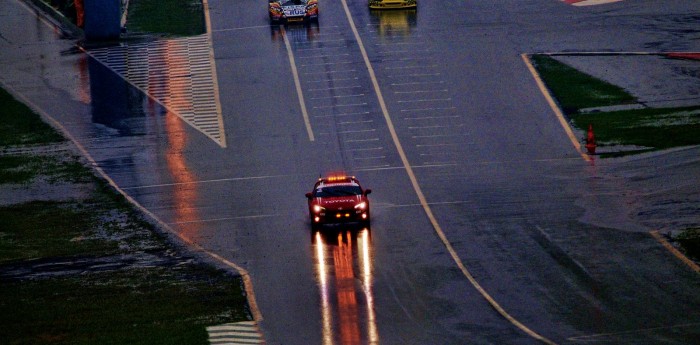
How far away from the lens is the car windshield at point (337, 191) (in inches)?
1928

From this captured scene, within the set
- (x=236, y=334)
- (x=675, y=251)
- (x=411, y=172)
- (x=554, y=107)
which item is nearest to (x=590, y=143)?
(x=554, y=107)

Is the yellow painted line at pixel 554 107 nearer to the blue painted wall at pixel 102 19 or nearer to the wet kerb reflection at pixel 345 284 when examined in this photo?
the wet kerb reflection at pixel 345 284

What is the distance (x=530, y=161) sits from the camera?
57.7m

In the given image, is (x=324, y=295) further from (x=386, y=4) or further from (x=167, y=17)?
(x=167, y=17)

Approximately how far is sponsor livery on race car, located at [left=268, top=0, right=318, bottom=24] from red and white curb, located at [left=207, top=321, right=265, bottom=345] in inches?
1886

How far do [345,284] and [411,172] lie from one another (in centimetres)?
1662

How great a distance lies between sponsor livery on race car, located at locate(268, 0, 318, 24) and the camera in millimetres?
83375

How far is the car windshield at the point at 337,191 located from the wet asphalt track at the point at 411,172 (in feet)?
4.10

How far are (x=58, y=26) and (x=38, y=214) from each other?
3780cm

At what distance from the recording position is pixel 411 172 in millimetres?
56938

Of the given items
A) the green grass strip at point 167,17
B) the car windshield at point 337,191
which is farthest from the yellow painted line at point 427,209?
the green grass strip at point 167,17

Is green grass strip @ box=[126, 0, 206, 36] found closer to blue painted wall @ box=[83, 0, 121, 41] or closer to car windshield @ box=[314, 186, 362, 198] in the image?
blue painted wall @ box=[83, 0, 121, 41]

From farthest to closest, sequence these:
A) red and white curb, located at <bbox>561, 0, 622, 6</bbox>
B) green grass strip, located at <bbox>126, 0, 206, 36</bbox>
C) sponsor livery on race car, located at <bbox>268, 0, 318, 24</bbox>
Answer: red and white curb, located at <bbox>561, 0, 622, 6</bbox>, green grass strip, located at <bbox>126, 0, 206, 36</bbox>, sponsor livery on race car, located at <bbox>268, 0, 318, 24</bbox>

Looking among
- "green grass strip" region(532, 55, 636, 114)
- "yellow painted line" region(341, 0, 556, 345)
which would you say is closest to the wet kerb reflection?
"yellow painted line" region(341, 0, 556, 345)
